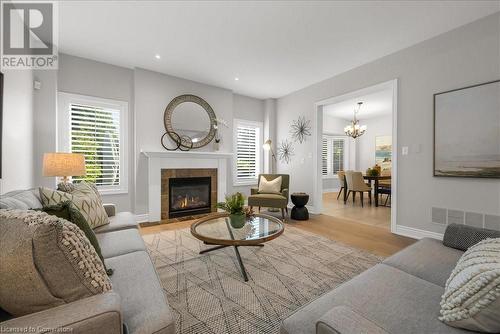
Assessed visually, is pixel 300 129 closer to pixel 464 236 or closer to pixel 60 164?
pixel 464 236

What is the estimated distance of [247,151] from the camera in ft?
18.7

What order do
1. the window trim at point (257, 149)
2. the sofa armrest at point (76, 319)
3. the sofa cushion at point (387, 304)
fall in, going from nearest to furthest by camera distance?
the sofa armrest at point (76, 319) → the sofa cushion at point (387, 304) → the window trim at point (257, 149)

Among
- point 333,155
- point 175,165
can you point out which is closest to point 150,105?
point 175,165

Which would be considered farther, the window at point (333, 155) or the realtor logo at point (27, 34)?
the window at point (333, 155)

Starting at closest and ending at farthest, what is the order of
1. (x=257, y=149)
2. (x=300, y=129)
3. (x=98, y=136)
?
(x=98, y=136), (x=300, y=129), (x=257, y=149)

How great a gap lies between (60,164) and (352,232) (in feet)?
13.4

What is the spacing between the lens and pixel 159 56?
3553 mm

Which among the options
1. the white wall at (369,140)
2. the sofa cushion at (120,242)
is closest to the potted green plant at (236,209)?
the sofa cushion at (120,242)

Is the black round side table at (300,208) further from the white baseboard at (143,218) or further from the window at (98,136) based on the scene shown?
the window at (98,136)

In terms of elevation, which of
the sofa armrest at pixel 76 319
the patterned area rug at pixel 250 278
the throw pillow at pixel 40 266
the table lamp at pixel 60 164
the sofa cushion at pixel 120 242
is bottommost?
the patterned area rug at pixel 250 278

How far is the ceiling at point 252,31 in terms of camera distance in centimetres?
242

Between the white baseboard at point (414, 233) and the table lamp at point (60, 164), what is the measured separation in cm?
457

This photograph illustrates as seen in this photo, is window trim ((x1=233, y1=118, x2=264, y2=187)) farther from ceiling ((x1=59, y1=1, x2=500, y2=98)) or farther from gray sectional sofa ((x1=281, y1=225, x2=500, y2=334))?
gray sectional sofa ((x1=281, y1=225, x2=500, y2=334))

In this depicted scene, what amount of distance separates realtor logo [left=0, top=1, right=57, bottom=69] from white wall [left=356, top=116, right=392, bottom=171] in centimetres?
856
